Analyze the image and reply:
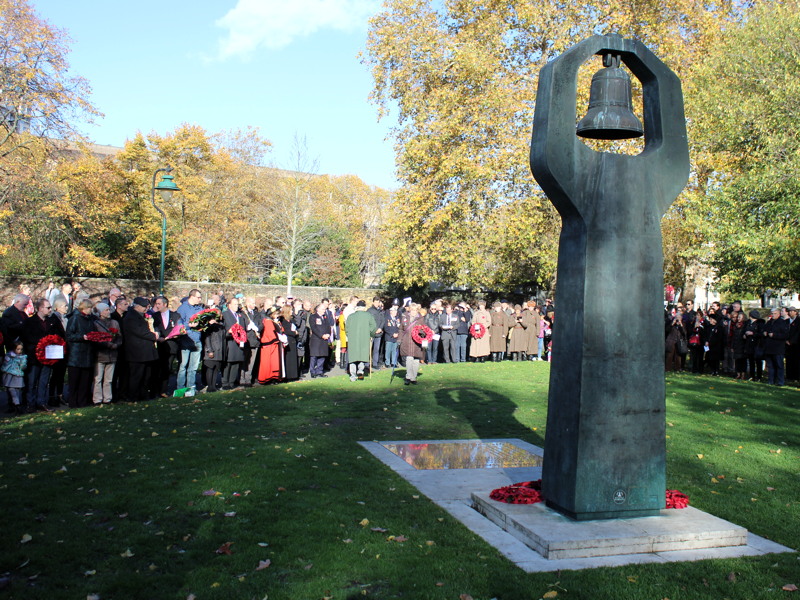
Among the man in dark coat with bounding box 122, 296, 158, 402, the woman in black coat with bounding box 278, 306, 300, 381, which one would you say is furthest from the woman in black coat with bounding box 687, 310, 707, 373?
the man in dark coat with bounding box 122, 296, 158, 402

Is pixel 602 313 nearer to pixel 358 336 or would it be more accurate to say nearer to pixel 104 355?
pixel 104 355

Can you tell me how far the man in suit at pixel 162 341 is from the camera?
46.4 feet

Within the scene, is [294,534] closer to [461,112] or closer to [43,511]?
[43,511]

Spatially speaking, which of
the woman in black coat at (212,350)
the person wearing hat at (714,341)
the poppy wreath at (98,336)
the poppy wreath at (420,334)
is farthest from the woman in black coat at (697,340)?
the poppy wreath at (98,336)

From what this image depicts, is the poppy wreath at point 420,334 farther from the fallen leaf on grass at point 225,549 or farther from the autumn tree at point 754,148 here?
the fallen leaf on grass at point 225,549

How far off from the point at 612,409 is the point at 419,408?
Answer: 280 inches

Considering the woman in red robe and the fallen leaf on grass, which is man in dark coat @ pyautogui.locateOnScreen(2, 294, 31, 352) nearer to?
the woman in red robe

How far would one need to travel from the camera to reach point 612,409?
20.0 ft

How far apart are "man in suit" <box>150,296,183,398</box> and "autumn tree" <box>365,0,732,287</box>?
1587 cm

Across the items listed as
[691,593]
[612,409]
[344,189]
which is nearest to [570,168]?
→ [612,409]

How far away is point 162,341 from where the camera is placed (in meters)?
14.1

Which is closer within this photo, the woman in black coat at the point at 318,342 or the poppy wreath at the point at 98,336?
the poppy wreath at the point at 98,336

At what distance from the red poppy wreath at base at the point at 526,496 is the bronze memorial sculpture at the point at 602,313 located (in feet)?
0.45

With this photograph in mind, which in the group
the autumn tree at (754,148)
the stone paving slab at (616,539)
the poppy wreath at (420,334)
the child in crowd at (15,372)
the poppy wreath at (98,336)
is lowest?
the stone paving slab at (616,539)
